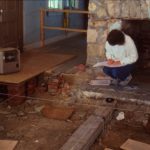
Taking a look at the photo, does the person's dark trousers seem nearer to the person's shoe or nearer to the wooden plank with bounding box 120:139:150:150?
the person's shoe

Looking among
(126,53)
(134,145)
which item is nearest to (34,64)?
(126,53)

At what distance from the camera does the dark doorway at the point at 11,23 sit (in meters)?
6.24

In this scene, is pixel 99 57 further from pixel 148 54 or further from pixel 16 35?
pixel 16 35

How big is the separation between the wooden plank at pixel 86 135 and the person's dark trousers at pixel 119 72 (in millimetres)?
876

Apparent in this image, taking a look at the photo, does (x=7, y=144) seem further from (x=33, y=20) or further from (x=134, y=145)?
(x=33, y=20)

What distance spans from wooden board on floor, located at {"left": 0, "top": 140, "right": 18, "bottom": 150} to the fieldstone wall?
2.30 metres

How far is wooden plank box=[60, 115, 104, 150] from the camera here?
325cm

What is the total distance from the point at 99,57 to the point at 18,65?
4.10 feet

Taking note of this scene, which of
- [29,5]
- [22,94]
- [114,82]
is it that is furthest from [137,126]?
[29,5]

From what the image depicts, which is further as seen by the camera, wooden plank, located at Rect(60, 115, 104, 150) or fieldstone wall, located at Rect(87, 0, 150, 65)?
fieldstone wall, located at Rect(87, 0, 150, 65)

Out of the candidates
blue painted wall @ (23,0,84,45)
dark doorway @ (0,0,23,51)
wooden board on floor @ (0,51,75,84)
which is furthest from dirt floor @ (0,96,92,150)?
blue painted wall @ (23,0,84,45)

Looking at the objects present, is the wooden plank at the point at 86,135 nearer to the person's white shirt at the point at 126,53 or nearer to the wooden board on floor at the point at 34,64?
the person's white shirt at the point at 126,53

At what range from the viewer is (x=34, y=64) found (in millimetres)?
5602

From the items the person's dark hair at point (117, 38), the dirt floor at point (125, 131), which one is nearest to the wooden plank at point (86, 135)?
the dirt floor at point (125, 131)
